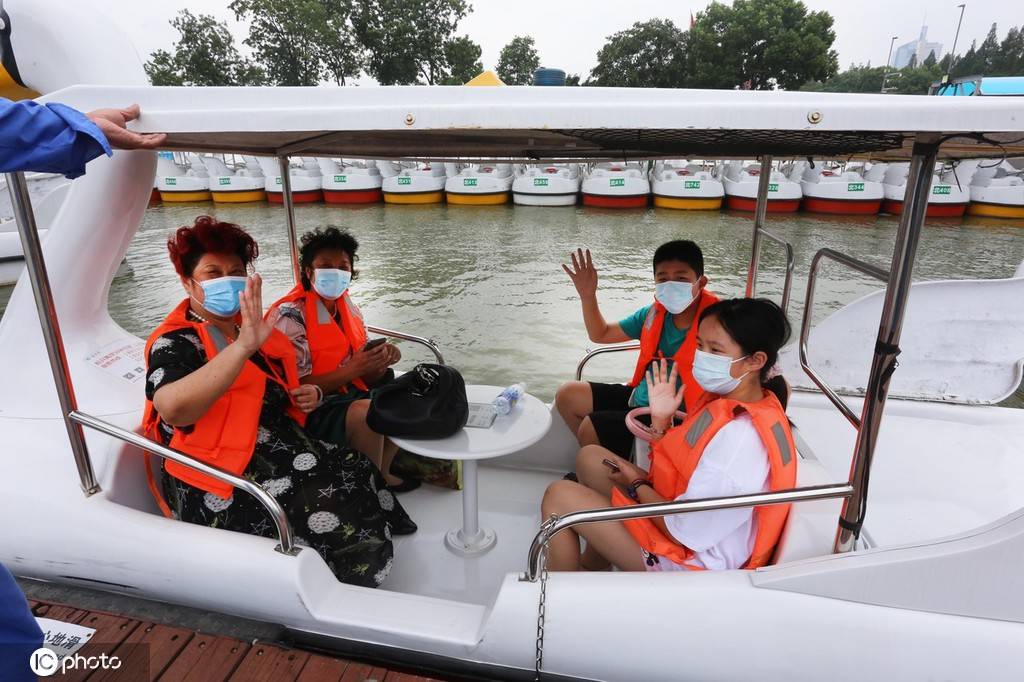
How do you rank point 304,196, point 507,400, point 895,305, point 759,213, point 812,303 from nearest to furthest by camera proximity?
point 895,305 < point 507,400 < point 812,303 < point 759,213 < point 304,196

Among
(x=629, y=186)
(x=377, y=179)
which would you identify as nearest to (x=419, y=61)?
(x=377, y=179)

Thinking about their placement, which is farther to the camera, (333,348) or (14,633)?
(333,348)

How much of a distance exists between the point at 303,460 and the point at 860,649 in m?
1.88

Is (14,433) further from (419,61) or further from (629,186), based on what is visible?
(419,61)

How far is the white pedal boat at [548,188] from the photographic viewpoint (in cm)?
1600

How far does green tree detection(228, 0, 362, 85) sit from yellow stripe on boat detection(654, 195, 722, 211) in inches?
948

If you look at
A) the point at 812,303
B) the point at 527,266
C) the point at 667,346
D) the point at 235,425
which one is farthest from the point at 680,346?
the point at 527,266

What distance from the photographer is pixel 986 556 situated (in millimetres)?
1455

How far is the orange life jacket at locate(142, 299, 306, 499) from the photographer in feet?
6.22

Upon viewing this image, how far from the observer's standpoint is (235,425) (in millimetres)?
1961

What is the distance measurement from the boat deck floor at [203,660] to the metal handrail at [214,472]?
314 millimetres

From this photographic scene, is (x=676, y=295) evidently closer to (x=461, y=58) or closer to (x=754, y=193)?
(x=754, y=193)

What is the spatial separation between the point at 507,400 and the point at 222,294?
1136 mm

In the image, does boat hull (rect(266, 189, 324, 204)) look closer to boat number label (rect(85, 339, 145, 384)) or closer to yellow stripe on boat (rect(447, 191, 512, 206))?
yellow stripe on boat (rect(447, 191, 512, 206))
